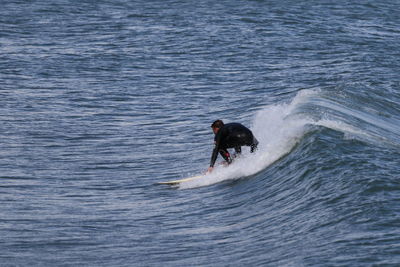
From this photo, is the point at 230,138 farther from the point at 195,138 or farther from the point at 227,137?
the point at 195,138

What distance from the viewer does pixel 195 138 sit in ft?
85.9

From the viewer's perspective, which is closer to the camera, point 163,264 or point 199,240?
point 163,264

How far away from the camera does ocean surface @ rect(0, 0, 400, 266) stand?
44.0 ft

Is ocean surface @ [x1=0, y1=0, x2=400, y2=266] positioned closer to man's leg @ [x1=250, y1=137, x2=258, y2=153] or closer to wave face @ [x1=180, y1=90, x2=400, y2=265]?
wave face @ [x1=180, y1=90, x2=400, y2=265]

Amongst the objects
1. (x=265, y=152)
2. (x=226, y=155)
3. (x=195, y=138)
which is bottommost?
(x=195, y=138)

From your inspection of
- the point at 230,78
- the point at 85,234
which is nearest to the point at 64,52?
the point at 230,78

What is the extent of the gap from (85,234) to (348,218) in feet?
15.7

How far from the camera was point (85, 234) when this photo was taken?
49.1 feet

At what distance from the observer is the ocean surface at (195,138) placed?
13422mm

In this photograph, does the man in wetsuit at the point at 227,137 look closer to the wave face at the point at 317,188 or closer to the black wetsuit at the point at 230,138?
the black wetsuit at the point at 230,138

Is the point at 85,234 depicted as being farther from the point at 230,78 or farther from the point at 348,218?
the point at 230,78

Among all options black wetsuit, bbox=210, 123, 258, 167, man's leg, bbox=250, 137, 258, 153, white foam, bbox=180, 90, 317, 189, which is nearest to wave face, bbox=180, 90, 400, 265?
white foam, bbox=180, 90, 317, 189

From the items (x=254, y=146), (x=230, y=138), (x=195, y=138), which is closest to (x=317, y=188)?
(x=230, y=138)

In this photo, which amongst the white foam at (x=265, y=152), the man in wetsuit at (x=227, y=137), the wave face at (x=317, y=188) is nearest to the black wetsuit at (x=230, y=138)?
the man in wetsuit at (x=227, y=137)
